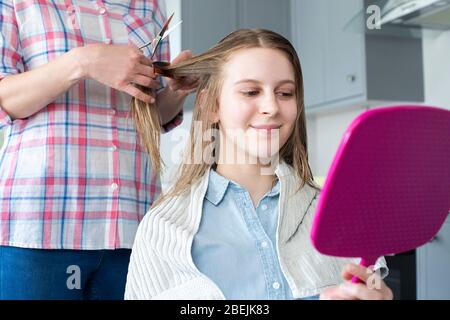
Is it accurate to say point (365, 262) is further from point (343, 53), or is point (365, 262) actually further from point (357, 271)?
point (343, 53)

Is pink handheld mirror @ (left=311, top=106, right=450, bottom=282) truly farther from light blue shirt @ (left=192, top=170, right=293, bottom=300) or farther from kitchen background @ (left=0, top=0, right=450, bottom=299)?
kitchen background @ (left=0, top=0, right=450, bottom=299)

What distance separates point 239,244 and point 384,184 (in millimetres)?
362

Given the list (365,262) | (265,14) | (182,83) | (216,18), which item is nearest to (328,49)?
(265,14)

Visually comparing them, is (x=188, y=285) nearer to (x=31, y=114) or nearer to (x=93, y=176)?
(x=93, y=176)

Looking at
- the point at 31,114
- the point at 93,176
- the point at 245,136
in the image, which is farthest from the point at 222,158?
the point at 31,114

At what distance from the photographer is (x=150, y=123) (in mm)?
922

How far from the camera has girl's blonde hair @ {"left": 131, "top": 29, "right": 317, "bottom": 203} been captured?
0.91 m

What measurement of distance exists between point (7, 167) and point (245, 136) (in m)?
0.40

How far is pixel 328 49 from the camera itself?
256 centimetres

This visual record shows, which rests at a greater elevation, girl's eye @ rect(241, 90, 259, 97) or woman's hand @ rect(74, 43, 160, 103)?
woman's hand @ rect(74, 43, 160, 103)

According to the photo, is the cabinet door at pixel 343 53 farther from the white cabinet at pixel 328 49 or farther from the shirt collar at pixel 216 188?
the shirt collar at pixel 216 188

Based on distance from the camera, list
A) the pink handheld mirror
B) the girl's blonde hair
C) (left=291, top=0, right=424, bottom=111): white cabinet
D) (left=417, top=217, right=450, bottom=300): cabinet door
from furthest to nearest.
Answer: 1. (left=291, top=0, right=424, bottom=111): white cabinet
2. (left=417, top=217, right=450, bottom=300): cabinet door
3. the girl's blonde hair
4. the pink handheld mirror

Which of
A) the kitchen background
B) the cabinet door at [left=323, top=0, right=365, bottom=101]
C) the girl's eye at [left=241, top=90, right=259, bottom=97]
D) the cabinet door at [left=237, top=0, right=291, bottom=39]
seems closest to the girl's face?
the girl's eye at [left=241, top=90, right=259, bottom=97]

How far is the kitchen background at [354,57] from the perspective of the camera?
74.2 inches
